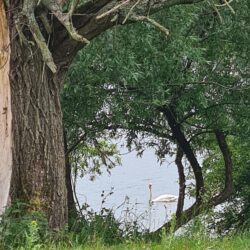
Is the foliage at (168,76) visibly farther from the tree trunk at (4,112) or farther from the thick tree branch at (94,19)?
the tree trunk at (4,112)

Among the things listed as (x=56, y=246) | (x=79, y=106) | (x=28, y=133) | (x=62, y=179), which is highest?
(x=79, y=106)

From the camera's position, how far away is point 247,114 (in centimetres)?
868

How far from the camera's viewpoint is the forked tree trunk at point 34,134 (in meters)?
5.86

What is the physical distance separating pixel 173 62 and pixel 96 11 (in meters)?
1.85

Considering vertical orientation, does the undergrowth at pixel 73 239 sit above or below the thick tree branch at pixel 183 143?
below

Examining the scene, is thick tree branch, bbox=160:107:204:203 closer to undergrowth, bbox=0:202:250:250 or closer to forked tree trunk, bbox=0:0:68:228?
undergrowth, bbox=0:202:250:250

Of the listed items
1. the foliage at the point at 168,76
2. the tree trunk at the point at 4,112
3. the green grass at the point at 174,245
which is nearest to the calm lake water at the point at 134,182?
the foliage at the point at 168,76

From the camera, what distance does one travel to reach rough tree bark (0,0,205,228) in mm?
5621

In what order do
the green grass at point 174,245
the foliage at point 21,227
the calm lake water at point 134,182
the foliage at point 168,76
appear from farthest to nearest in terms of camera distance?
the calm lake water at point 134,182 < the foliage at point 168,76 < the foliage at point 21,227 < the green grass at point 174,245

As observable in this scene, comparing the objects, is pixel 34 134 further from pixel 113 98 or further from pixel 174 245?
pixel 113 98

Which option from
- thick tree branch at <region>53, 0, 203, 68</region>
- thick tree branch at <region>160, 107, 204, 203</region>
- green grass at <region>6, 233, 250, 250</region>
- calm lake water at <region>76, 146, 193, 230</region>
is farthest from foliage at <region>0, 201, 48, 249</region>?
calm lake water at <region>76, 146, 193, 230</region>

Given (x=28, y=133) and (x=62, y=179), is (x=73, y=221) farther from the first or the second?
(x=28, y=133)

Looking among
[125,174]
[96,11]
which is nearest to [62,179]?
[96,11]

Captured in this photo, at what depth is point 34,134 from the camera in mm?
6000
